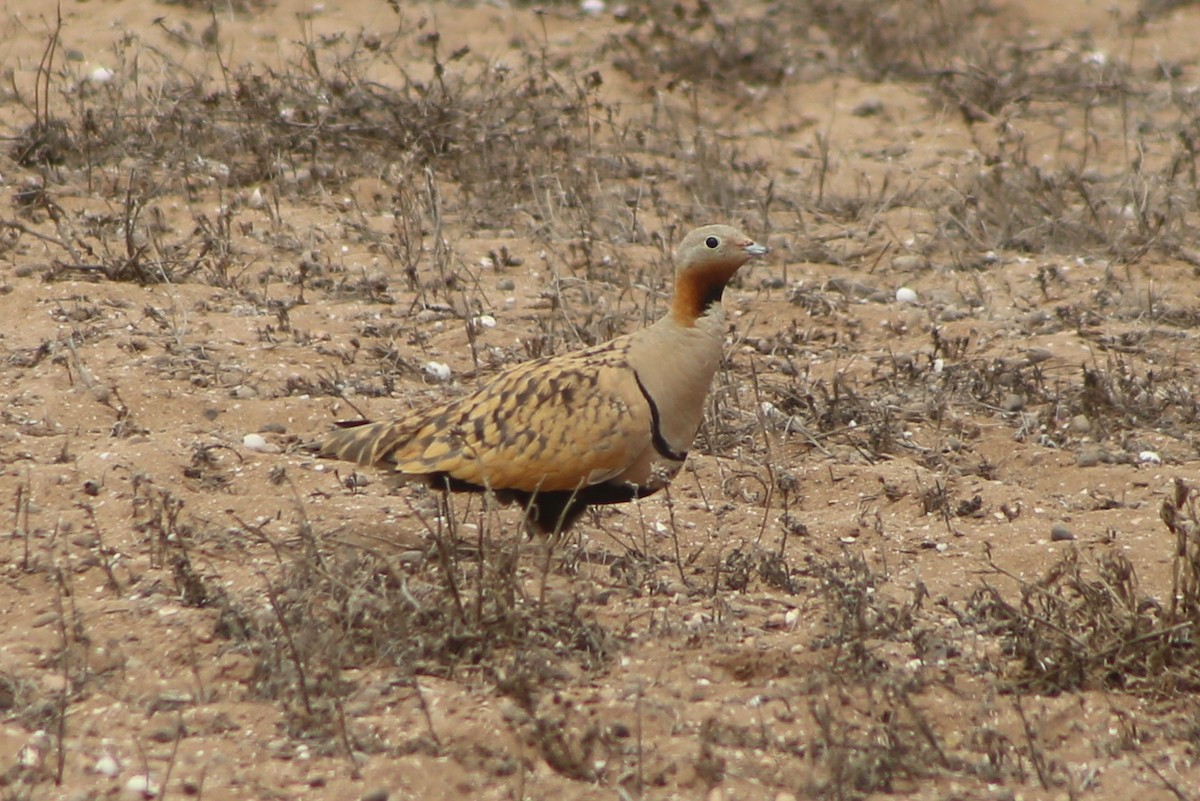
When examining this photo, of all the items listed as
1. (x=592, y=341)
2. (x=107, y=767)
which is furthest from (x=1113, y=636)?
(x=592, y=341)

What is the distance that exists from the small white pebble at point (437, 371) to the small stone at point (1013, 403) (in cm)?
225

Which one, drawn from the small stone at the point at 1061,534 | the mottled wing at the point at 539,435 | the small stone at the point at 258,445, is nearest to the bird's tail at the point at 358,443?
the mottled wing at the point at 539,435

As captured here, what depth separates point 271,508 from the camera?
5.36 metres

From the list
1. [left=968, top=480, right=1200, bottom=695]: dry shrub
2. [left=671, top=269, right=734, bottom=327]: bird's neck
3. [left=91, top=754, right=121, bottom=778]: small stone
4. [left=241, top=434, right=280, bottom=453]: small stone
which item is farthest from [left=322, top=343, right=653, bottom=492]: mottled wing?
[left=91, top=754, right=121, bottom=778]: small stone

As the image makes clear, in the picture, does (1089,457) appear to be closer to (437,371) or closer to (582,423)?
(582,423)

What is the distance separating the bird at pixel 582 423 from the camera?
4.89m

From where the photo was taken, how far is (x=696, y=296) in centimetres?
519

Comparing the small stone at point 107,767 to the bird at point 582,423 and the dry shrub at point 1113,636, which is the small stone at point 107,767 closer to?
the bird at point 582,423

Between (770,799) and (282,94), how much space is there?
20.0ft

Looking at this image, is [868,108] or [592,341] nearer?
[592,341]

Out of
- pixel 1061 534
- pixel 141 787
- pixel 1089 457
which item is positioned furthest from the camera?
pixel 1089 457

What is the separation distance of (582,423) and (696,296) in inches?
24.1

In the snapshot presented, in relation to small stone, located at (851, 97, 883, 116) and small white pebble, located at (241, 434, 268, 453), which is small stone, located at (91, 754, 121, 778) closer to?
small white pebble, located at (241, 434, 268, 453)

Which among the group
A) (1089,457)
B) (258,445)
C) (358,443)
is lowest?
(1089,457)
